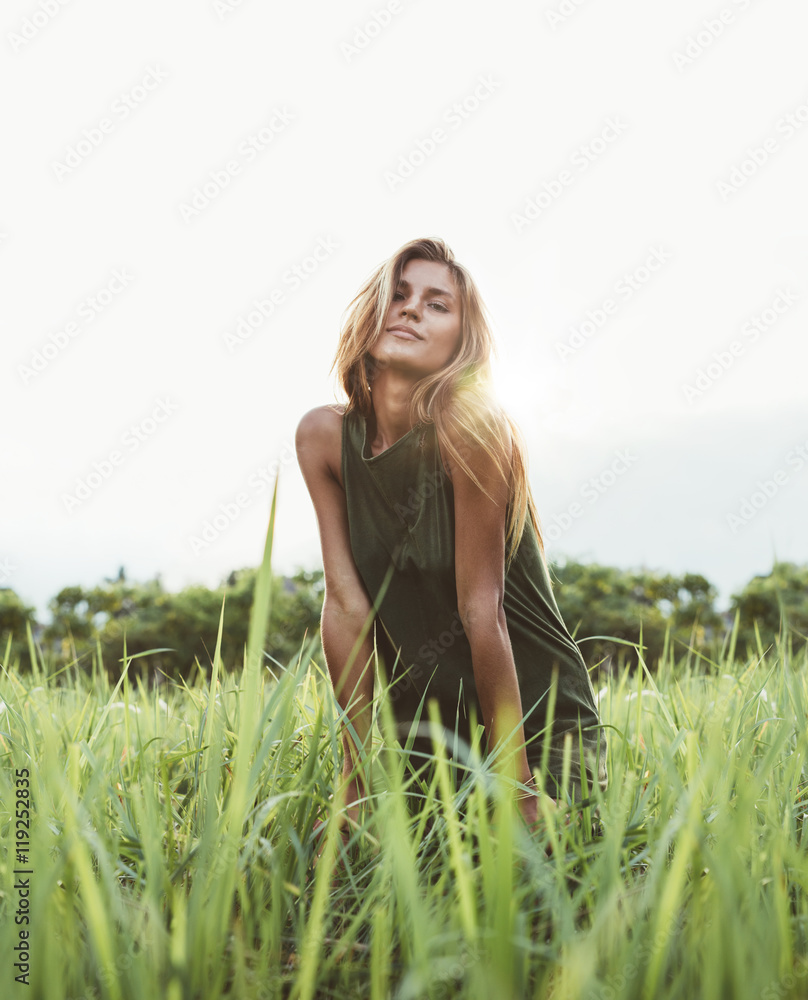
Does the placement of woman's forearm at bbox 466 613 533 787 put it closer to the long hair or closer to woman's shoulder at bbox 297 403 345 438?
the long hair

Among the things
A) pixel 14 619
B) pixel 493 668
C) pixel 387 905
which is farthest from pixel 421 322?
pixel 14 619

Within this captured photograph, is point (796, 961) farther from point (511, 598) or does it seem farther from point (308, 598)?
point (308, 598)

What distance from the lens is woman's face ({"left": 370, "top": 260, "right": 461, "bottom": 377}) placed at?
6.63ft

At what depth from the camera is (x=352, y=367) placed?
2.15 m

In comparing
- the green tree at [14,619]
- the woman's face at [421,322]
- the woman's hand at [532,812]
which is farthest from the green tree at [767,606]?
the green tree at [14,619]

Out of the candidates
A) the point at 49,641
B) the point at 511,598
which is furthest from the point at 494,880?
the point at 49,641

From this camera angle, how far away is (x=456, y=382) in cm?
200

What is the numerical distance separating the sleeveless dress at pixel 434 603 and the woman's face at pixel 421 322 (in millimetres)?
200

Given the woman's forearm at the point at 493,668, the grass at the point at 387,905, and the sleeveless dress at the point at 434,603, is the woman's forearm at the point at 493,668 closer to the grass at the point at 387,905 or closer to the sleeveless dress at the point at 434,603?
the sleeveless dress at the point at 434,603

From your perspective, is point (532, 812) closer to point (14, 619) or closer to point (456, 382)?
point (456, 382)

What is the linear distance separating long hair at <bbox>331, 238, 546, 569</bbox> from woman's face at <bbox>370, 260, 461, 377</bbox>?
2 cm

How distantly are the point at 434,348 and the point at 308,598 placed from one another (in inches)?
191

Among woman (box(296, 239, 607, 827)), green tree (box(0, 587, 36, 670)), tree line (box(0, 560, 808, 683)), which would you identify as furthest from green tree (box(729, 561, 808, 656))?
green tree (box(0, 587, 36, 670))

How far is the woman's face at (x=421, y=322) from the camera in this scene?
6.63 feet
